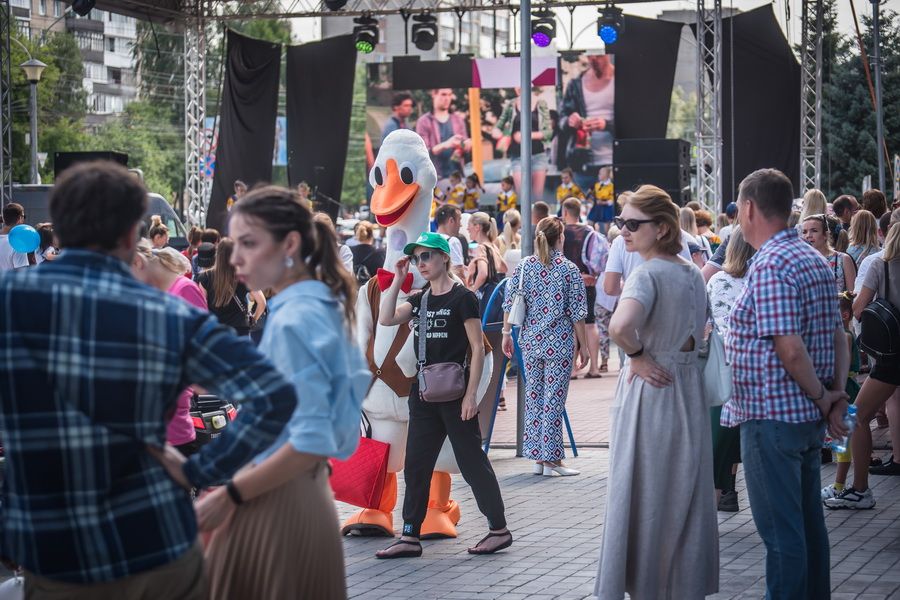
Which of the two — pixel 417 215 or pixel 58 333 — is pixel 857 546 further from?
pixel 58 333

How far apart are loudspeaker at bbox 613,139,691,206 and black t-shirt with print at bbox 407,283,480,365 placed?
10.9m

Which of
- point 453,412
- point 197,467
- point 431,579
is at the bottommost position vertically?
point 431,579

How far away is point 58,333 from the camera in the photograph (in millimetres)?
2600

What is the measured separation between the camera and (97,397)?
2.60 metres

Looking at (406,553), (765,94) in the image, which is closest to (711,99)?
(765,94)

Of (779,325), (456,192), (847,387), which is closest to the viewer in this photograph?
(779,325)

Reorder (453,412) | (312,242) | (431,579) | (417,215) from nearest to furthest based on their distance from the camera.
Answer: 1. (312,242)
2. (431,579)
3. (453,412)
4. (417,215)

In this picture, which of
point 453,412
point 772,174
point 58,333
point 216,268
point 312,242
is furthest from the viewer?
point 216,268

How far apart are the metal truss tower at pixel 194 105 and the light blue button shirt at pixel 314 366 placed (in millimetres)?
19930

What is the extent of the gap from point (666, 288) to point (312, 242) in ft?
6.65

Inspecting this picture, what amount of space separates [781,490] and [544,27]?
57.5 feet

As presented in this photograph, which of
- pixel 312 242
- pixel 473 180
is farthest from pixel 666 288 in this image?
pixel 473 180

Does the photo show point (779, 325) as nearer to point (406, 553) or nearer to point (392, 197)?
point (406, 553)

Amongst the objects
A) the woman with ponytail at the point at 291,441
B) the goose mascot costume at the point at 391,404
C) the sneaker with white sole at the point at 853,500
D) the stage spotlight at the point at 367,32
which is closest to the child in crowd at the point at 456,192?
the stage spotlight at the point at 367,32
